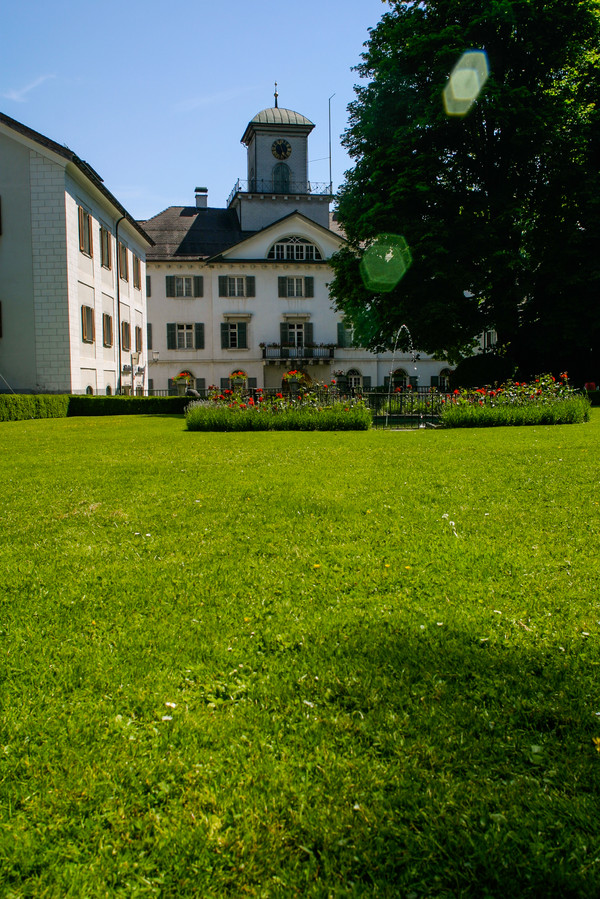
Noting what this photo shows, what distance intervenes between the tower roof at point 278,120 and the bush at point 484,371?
92.2 feet

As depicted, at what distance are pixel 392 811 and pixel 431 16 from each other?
27548 millimetres

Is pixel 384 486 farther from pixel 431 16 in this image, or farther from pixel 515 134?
pixel 431 16

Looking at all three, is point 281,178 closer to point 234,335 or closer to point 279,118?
point 279,118

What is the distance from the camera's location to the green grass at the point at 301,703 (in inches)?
79.4

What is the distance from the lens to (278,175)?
46.4 m

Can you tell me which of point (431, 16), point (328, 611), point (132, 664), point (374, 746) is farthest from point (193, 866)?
point (431, 16)

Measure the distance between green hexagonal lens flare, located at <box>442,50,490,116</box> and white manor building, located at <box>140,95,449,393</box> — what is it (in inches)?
758

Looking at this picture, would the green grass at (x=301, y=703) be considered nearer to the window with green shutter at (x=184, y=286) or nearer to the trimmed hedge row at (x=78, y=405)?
the trimmed hedge row at (x=78, y=405)

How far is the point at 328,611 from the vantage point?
3.84 meters

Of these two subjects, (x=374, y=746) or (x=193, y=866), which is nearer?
(x=193, y=866)

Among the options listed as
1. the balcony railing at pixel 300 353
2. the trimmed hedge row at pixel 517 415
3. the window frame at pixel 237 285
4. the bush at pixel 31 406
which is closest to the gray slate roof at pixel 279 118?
the window frame at pixel 237 285

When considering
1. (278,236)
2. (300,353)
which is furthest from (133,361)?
(278,236)

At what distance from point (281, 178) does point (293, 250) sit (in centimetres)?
703

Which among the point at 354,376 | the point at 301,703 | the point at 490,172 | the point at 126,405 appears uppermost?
the point at 490,172
